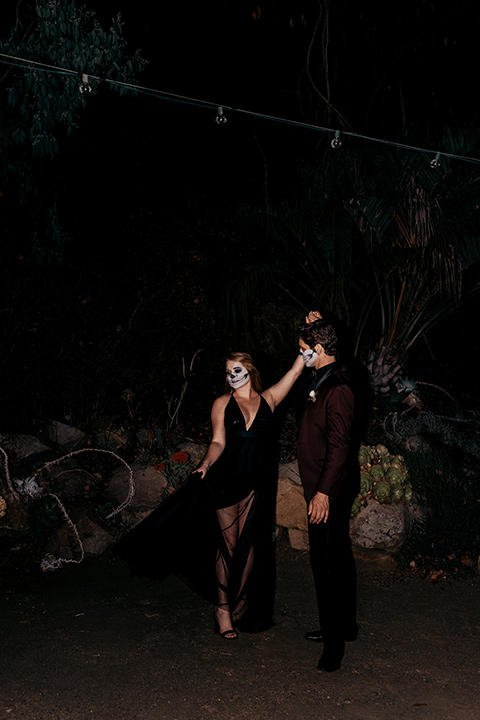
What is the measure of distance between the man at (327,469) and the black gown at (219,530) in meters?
0.50

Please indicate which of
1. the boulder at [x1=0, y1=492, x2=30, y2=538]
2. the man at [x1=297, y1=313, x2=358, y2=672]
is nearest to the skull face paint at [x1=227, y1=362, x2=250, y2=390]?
the man at [x1=297, y1=313, x2=358, y2=672]

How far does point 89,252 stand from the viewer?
11.8 metres

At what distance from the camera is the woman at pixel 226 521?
4.96 metres

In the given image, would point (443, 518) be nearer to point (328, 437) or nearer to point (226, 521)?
point (226, 521)

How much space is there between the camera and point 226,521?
505cm

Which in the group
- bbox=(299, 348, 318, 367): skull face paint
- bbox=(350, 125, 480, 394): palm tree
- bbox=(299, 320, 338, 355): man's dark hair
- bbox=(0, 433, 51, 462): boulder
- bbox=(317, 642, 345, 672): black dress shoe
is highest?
bbox=(350, 125, 480, 394): palm tree

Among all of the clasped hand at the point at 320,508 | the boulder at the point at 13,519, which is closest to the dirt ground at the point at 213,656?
the boulder at the point at 13,519

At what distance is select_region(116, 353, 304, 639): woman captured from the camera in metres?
4.96

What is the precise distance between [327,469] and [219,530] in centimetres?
99

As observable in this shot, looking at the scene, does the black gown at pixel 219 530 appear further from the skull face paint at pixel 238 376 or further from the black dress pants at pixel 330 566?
the black dress pants at pixel 330 566

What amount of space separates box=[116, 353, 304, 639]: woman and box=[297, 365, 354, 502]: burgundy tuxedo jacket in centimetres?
41

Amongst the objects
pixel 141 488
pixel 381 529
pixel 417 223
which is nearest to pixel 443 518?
pixel 381 529

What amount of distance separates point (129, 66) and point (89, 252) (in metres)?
3.10

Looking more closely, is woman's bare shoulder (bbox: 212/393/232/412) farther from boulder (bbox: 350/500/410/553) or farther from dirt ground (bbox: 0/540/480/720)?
boulder (bbox: 350/500/410/553)
